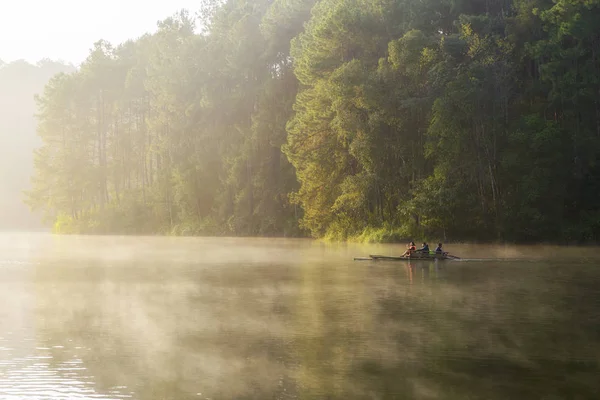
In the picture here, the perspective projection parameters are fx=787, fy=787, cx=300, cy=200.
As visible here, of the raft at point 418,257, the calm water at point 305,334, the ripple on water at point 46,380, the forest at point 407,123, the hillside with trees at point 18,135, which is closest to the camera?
the ripple on water at point 46,380

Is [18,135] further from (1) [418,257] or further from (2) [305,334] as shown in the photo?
(2) [305,334]

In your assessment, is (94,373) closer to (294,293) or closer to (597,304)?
(294,293)

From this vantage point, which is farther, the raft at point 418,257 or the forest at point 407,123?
the forest at point 407,123

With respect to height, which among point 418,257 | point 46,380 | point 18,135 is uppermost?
point 18,135

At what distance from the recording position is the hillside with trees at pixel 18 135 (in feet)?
451

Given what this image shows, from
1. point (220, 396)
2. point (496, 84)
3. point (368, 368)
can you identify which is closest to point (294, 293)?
point (368, 368)

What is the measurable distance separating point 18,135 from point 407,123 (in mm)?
108017

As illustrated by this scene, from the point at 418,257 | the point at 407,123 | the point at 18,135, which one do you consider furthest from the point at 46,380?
the point at 18,135

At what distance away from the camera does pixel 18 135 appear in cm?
14500

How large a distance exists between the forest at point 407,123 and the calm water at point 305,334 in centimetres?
1795

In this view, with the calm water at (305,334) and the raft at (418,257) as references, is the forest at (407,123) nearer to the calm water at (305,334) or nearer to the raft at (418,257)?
the raft at (418,257)

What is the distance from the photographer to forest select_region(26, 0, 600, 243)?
49906 millimetres

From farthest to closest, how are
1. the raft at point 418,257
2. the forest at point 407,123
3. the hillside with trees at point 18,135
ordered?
the hillside with trees at point 18,135
the forest at point 407,123
the raft at point 418,257

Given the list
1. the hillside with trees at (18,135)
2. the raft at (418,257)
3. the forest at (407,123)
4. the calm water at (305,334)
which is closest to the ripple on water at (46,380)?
the calm water at (305,334)
